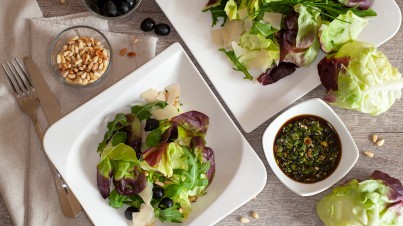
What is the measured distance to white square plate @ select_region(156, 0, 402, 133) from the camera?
2.02 m

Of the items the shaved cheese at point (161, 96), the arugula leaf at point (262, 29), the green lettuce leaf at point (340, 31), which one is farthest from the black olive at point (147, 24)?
the green lettuce leaf at point (340, 31)

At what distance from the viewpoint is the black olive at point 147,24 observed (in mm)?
2068

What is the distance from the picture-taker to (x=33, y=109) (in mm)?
2027

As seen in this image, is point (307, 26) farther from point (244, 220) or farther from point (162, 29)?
point (244, 220)

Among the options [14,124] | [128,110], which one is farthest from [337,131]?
[14,124]

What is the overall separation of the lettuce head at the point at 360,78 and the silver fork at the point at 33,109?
0.88m

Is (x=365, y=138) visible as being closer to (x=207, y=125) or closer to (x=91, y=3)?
(x=207, y=125)

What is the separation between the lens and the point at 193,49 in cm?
203

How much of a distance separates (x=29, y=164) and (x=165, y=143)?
1.76 feet

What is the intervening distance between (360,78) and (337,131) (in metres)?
0.21

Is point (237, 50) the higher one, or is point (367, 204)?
point (237, 50)

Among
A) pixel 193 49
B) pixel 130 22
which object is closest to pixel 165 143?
pixel 193 49

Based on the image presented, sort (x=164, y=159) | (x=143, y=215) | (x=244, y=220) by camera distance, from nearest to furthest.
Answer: (x=164, y=159) → (x=143, y=215) → (x=244, y=220)

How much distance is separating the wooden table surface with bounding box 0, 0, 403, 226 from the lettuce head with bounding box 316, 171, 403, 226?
12cm
